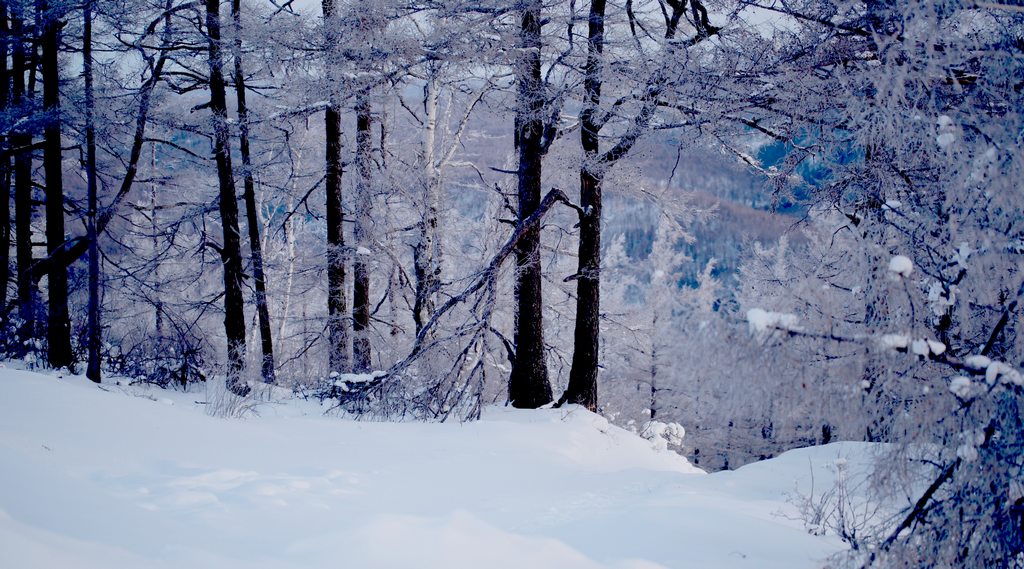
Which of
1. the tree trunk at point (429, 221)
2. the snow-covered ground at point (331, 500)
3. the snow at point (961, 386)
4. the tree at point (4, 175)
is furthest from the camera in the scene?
the tree trunk at point (429, 221)

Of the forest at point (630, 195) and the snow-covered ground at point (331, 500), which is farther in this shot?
the snow-covered ground at point (331, 500)

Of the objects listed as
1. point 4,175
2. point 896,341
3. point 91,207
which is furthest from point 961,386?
point 4,175

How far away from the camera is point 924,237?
252cm

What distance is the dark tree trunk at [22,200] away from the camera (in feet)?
32.2

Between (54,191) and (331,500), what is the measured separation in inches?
349

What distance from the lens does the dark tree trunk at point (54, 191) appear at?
359 inches

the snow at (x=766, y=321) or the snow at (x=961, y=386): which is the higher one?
the snow at (x=766, y=321)

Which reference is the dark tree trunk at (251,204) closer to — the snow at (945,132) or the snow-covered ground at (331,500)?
the snow-covered ground at (331,500)

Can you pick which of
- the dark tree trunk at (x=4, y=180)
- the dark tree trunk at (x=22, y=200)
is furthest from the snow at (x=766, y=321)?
the dark tree trunk at (x=4, y=180)

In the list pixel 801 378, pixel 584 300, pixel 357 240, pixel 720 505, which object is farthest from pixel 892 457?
pixel 357 240

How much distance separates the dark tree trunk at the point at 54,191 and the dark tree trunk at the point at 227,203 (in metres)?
2.16

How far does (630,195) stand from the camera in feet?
28.8

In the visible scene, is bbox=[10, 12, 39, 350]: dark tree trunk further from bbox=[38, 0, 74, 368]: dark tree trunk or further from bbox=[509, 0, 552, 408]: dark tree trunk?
bbox=[509, 0, 552, 408]: dark tree trunk

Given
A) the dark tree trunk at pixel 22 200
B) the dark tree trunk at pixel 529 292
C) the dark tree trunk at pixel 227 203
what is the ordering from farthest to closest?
the dark tree trunk at pixel 22 200
the dark tree trunk at pixel 227 203
the dark tree trunk at pixel 529 292
